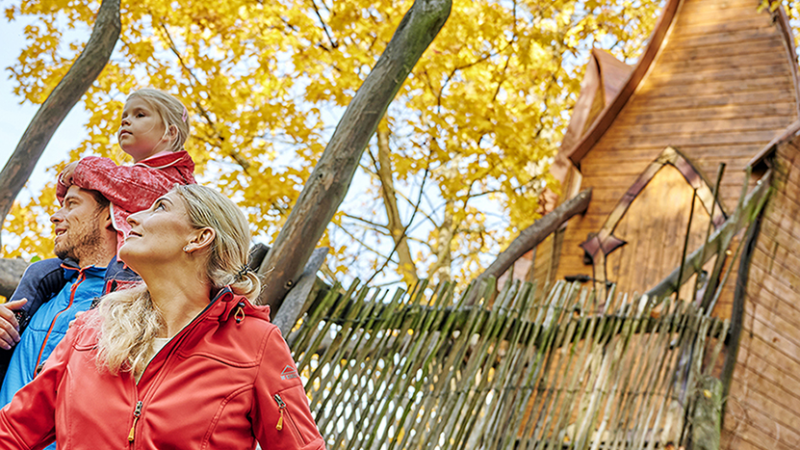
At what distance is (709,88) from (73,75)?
7.26 metres

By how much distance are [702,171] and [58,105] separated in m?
6.81

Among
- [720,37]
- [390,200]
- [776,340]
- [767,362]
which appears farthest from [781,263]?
[390,200]

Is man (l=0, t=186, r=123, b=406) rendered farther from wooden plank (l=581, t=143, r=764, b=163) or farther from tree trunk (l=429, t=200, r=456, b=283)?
wooden plank (l=581, t=143, r=764, b=163)

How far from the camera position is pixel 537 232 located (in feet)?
25.8

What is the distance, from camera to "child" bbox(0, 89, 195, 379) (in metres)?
2.31

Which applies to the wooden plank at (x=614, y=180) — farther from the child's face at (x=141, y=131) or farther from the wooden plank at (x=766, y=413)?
the child's face at (x=141, y=131)

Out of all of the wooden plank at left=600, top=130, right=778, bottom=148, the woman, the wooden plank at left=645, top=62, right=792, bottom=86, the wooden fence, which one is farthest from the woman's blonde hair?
the wooden plank at left=645, top=62, right=792, bottom=86

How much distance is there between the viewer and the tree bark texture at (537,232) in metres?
7.38

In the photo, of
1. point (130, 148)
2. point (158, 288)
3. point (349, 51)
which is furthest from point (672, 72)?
point (158, 288)

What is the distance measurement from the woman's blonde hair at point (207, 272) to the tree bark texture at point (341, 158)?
1.21m

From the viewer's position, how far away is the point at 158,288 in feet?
6.06

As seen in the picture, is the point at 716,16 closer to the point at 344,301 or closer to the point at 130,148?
the point at 344,301

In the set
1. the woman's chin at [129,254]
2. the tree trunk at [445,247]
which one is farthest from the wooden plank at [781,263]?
the woman's chin at [129,254]

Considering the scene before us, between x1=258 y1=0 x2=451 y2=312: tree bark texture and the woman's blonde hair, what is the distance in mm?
1210
